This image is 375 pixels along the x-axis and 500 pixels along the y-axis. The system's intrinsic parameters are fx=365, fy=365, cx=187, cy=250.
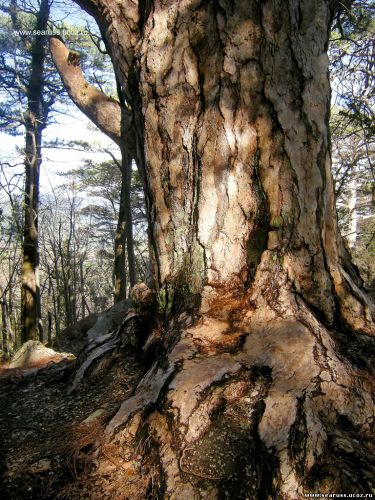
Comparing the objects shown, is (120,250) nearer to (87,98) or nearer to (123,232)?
(123,232)

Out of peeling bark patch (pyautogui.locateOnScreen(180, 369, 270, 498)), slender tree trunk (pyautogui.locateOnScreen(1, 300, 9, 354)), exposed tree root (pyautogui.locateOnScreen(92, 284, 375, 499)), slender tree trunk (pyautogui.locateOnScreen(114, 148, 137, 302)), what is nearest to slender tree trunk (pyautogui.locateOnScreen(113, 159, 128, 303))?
slender tree trunk (pyautogui.locateOnScreen(114, 148, 137, 302))

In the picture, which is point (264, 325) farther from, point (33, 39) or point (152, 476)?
point (33, 39)

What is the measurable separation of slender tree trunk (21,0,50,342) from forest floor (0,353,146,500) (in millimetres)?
7966

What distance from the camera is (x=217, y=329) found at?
198 centimetres

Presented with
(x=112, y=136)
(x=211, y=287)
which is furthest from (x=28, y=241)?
(x=211, y=287)

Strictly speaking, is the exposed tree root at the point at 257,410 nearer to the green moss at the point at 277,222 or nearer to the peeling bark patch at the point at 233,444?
the peeling bark patch at the point at 233,444

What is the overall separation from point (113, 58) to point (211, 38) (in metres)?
0.86

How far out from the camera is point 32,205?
10.5 metres

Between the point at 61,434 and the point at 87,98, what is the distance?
8.09 ft

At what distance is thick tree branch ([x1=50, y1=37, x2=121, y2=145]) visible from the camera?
2881 millimetres

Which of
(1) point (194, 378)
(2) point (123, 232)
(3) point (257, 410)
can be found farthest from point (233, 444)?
(2) point (123, 232)

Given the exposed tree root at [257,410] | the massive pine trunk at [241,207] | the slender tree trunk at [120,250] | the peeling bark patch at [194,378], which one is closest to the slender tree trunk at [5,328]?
the slender tree trunk at [120,250]

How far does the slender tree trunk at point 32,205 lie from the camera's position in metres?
9.84

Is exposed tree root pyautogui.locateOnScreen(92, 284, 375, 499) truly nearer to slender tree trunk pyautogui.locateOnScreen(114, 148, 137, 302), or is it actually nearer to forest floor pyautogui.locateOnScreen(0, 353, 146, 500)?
forest floor pyautogui.locateOnScreen(0, 353, 146, 500)
